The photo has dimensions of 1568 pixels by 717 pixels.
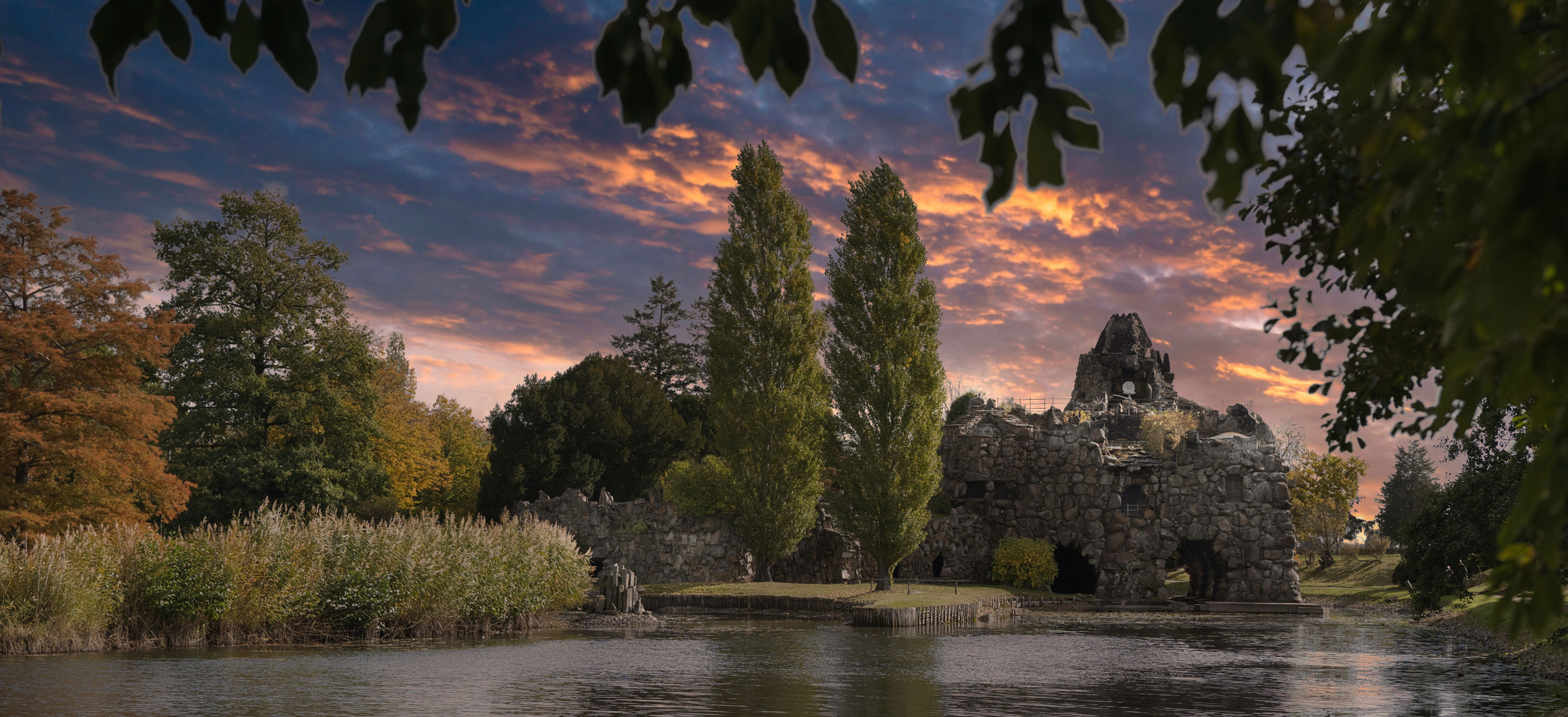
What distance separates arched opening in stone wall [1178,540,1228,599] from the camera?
103 ft

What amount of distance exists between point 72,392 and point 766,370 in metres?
15.9

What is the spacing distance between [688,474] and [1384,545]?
108 ft

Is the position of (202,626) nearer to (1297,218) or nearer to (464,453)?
(1297,218)

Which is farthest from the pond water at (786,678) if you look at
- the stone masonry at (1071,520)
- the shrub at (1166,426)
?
the shrub at (1166,426)

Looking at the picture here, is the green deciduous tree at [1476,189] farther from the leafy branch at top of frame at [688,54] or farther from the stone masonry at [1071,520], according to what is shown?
the stone masonry at [1071,520]

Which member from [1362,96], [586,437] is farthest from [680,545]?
[1362,96]

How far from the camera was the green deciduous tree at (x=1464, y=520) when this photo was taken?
13078 millimetres

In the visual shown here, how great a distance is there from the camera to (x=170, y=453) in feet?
96.3

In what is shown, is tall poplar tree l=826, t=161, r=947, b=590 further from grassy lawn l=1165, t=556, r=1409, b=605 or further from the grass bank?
grassy lawn l=1165, t=556, r=1409, b=605

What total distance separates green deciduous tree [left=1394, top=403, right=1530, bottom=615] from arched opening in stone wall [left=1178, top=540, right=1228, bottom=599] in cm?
1637

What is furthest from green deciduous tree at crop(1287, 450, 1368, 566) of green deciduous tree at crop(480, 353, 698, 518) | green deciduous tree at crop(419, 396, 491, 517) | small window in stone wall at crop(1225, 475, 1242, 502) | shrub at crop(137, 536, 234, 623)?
shrub at crop(137, 536, 234, 623)

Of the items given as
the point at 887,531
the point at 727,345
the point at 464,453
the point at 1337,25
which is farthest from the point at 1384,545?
the point at 1337,25

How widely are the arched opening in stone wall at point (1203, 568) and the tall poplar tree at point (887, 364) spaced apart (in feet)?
33.1

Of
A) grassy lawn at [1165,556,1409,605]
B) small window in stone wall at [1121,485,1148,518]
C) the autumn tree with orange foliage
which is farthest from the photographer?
small window in stone wall at [1121,485,1148,518]
